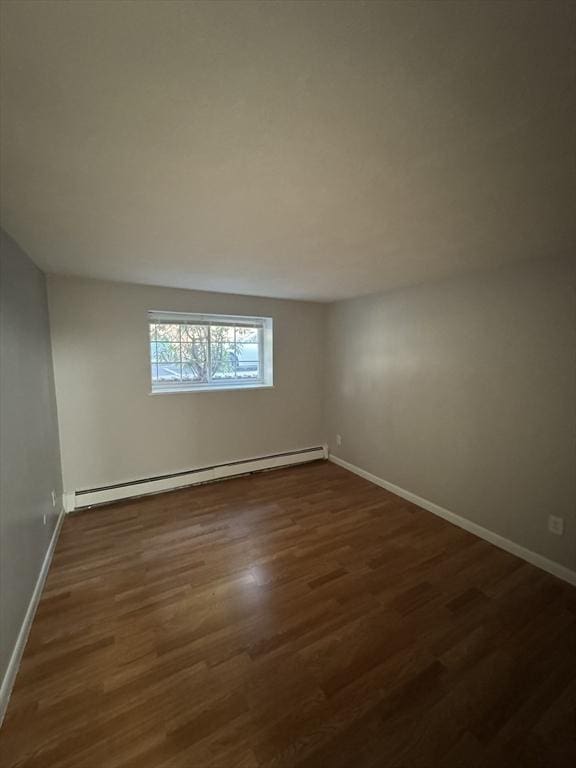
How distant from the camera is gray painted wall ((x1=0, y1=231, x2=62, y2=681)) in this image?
1430 millimetres

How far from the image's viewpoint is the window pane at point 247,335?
3.65 m

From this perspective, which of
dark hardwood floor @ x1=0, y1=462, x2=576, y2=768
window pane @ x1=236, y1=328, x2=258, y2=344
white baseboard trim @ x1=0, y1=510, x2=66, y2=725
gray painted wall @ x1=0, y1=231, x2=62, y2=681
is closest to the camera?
dark hardwood floor @ x1=0, y1=462, x2=576, y2=768

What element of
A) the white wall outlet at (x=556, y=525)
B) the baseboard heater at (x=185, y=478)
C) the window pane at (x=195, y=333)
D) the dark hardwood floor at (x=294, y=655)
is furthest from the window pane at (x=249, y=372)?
the white wall outlet at (x=556, y=525)

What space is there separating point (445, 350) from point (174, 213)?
234 cm

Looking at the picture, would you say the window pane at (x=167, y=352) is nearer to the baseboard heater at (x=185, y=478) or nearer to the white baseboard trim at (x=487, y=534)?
the baseboard heater at (x=185, y=478)

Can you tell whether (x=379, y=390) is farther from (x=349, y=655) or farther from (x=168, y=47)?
(x=168, y=47)

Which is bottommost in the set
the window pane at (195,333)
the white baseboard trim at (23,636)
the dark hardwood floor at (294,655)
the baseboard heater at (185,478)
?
the dark hardwood floor at (294,655)

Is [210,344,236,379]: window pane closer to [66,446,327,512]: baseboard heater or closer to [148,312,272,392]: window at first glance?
[148,312,272,392]: window

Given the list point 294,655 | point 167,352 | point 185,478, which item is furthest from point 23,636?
point 167,352

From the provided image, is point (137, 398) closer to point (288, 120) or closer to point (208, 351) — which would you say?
point (208, 351)

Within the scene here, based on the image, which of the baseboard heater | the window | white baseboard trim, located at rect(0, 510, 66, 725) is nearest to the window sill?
the window

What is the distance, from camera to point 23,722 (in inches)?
47.4

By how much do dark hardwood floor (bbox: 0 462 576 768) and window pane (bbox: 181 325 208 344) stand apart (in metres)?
1.96

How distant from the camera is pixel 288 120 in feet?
2.81
